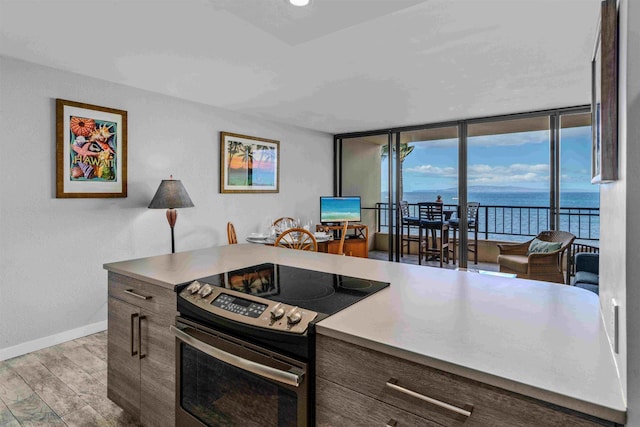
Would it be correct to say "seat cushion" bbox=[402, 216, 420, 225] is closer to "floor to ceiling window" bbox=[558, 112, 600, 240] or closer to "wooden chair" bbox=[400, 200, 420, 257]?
"wooden chair" bbox=[400, 200, 420, 257]

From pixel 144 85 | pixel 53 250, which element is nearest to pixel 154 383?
pixel 53 250

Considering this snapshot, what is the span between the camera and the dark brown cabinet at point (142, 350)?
1632mm

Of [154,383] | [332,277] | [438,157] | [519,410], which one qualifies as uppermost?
[438,157]

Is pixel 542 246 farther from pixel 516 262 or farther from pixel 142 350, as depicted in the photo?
pixel 142 350

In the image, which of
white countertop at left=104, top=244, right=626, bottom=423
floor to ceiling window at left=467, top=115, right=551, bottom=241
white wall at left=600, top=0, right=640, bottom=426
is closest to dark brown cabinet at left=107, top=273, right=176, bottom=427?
white countertop at left=104, top=244, right=626, bottom=423

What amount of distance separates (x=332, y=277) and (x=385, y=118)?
3.93 metres

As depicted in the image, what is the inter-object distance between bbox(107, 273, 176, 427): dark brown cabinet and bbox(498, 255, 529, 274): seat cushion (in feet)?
12.9

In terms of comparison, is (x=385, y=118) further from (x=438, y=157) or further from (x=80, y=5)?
(x=80, y=5)

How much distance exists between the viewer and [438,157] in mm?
6371

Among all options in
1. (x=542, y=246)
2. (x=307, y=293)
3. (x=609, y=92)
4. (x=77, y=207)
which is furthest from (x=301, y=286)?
(x=542, y=246)

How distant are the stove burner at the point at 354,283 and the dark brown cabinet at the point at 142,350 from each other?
75 centimetres

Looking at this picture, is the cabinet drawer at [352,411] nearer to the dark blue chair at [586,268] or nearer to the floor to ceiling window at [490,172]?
the dark blue chair at [586,268]

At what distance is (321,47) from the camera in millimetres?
2635

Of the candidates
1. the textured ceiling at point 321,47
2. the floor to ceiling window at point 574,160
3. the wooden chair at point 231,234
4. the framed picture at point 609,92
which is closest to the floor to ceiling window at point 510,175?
the floor to ceiling window at point 574,160
